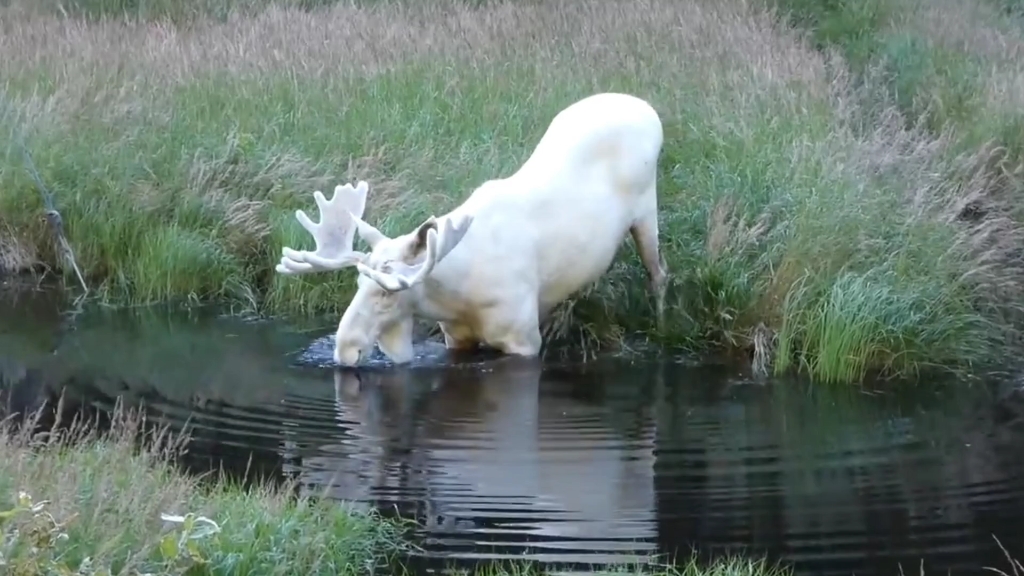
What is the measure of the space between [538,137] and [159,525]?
22.8 ft

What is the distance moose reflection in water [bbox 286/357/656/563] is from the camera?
632cm

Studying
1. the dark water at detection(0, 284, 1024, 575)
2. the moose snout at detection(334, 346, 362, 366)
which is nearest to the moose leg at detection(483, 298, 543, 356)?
the dark water at detection(0, 284, 1024, 575)

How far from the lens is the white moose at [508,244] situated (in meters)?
8.73

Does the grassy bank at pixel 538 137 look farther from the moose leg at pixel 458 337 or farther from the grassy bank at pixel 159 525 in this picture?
the grassy bank at pixel 159 525

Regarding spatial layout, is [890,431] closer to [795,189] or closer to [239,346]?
[795,189]

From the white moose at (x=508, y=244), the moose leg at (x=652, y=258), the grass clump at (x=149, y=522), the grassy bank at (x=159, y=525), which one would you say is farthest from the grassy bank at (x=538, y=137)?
the grass clump at (x=149, y=522)

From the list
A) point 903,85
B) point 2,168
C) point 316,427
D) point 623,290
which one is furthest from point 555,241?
point 903,85

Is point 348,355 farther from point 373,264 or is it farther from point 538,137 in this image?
point 538,137

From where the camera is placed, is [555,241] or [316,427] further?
[555,241]

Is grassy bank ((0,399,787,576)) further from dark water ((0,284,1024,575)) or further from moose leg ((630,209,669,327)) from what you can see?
moose leg ((630,209,669,327))

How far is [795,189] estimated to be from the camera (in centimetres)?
1029

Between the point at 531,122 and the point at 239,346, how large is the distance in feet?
10.9

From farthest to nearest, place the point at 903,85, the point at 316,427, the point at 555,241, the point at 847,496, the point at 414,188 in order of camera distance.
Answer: the point at 903,85, the point at 414,188, the point at 555,241, the point at 316,427, the point at 847,496

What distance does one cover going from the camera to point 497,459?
24.2 ft
